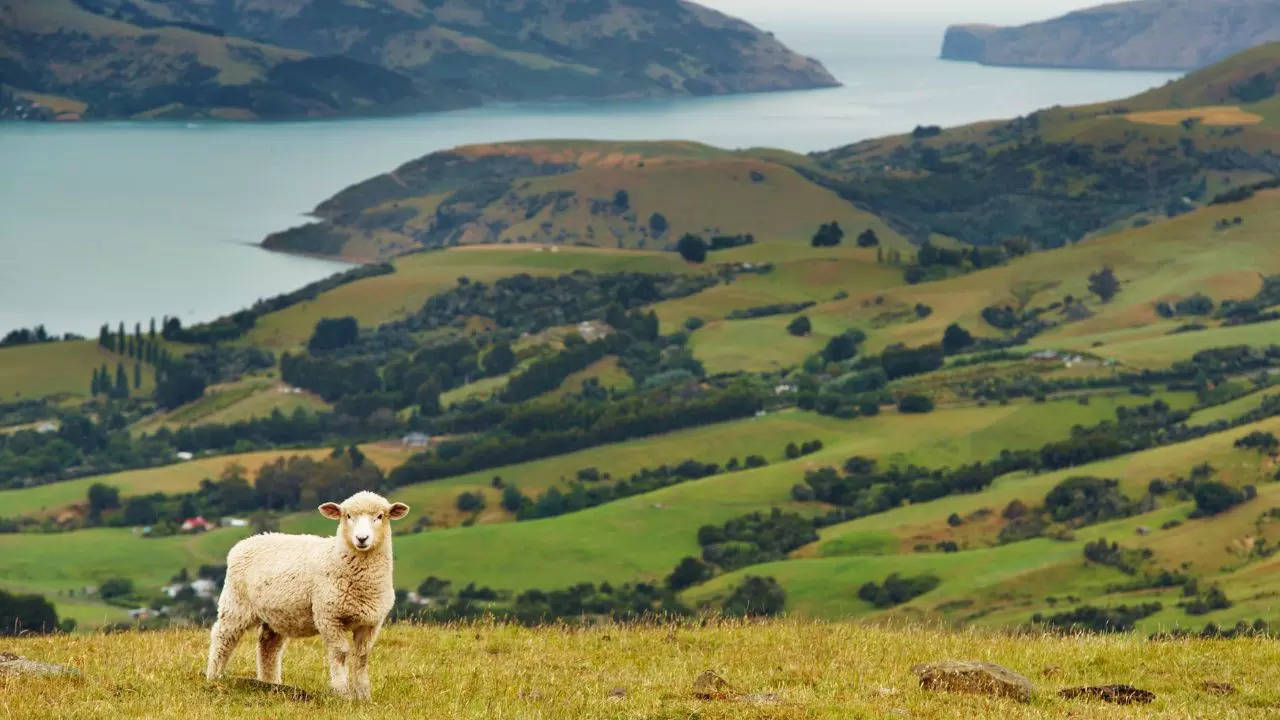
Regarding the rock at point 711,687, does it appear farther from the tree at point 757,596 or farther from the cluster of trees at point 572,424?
the cluster of trees at point 572,424

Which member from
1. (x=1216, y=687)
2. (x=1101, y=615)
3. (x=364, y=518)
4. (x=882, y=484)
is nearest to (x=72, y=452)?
(x=882, y=484)

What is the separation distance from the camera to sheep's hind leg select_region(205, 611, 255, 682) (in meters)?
19.6

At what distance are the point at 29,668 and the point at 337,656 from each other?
3391 mm

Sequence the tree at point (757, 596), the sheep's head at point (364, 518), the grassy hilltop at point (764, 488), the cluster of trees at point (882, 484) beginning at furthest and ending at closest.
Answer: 1. the cluster of trees at point (882, 484)
2. the grassy hilltop at point (764, 488)
3. the tree at point (757, 596)
4. the sheep's head at point (364, 518)

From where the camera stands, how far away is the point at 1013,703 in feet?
61.2

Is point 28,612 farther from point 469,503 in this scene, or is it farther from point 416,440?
point 416,440

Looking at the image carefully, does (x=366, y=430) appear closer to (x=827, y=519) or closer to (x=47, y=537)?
(x=47, y=537)

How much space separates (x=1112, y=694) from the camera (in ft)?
63.1

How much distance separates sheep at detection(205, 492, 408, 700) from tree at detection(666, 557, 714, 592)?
93775 millimetres

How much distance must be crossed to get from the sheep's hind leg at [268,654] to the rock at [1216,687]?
10.7 metres

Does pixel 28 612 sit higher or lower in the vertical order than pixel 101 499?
higher

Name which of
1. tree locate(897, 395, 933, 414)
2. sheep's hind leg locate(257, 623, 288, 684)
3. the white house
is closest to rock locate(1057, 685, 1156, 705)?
sheep's hind leg locate(257, 623, 288, 684)

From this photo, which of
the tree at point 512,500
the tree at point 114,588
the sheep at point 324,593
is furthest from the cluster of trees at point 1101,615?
the sheep at point 324,593

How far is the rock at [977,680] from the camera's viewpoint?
19.1 metres
